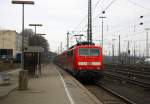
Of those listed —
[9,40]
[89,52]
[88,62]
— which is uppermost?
[9,40]

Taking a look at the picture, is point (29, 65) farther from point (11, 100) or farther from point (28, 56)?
point (11, 100)

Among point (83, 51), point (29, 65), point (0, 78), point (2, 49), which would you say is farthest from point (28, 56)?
point (2, 49)

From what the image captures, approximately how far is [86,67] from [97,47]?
2.08 meters

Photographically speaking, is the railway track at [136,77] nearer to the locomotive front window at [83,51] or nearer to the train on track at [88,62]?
the train on track at [88,62]

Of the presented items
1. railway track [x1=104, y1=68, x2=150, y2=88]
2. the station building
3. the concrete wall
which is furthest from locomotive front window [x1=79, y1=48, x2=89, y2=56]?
the concrete wall

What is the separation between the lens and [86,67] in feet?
94.0

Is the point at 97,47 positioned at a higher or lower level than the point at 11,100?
higher

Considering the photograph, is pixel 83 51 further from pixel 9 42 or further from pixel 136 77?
pixel 9 42

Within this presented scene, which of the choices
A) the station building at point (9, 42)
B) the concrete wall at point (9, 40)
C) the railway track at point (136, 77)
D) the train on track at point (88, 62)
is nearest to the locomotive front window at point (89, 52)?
the train on track at point (88, 62)

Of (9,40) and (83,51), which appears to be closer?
(83,51)

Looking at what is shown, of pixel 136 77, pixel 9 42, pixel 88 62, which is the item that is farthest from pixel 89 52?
pixel 9 42

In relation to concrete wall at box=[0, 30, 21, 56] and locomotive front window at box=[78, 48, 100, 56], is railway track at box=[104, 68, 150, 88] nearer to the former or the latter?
locomotive front window at box=[78, 48, 100, 56]

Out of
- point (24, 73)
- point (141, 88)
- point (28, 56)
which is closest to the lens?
point (24, 73)

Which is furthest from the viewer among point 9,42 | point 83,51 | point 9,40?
point 9,42
